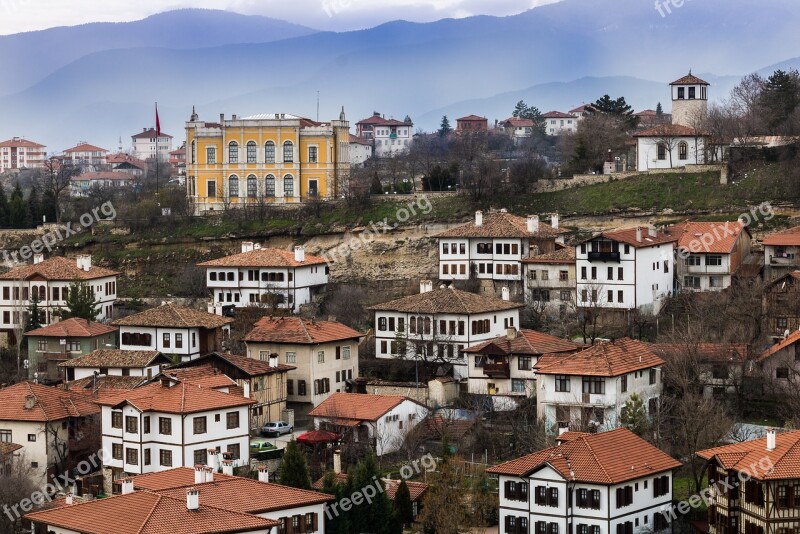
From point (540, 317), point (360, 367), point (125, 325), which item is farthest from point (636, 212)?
point (125, 325)

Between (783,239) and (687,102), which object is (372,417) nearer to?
(783,239)

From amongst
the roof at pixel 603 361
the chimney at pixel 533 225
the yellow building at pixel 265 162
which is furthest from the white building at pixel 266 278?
the roof at pixel 603 361

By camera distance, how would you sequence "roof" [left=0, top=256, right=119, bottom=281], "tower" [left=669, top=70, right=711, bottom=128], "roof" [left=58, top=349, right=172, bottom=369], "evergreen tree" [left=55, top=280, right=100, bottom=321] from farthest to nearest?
"tower" [left=669, top=70, right=711, bottom=128]
"roof" [left=0, top=256, right=119, bottom=281]
"evergreen tree" [left=55, top=280, right=100, bottom=321]
"roof" [left=58, top=349, right=172, bottom=369]

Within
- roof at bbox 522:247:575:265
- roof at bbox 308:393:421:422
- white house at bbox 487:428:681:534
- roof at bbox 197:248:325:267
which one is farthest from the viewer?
roof at bbox 197:248:325:267

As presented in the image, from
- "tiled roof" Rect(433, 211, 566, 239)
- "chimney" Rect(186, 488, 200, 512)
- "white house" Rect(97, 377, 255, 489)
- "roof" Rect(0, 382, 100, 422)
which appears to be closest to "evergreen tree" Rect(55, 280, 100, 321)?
"tiled roof" Rect(433, 211, 566, 239)

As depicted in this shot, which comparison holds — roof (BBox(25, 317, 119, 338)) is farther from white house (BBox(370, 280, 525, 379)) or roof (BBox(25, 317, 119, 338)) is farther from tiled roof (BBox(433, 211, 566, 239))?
tiled roof (BBox(433, 211, 566, 239))

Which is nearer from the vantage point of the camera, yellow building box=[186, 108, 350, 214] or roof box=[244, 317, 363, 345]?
roof box=[244, 317, 363, 345]

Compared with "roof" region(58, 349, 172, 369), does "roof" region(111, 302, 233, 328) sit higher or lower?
higher
